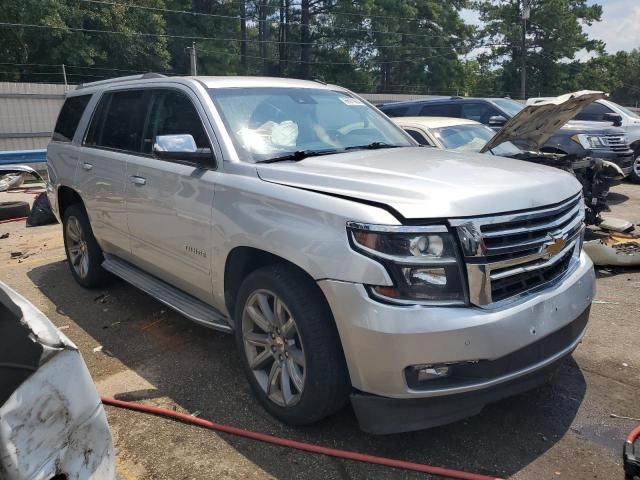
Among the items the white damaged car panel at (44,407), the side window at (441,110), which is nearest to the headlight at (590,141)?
the side window at (441,110)

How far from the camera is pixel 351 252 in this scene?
2.56 metres

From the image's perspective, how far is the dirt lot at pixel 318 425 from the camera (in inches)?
110

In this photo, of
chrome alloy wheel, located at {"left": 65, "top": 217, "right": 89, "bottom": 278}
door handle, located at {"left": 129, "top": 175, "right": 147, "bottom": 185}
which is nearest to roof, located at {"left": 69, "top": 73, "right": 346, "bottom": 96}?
door handle, located at {"left": 129, "top": 175, "right": 147, "bottom": 185}

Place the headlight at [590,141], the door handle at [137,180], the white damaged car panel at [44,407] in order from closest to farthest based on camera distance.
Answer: the white damaged car panel at [44,407] < the door handle at [137,180] < the headlight at [590,141]

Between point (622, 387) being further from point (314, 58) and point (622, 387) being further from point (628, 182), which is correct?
point (314, 58)

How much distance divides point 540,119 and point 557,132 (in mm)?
4556

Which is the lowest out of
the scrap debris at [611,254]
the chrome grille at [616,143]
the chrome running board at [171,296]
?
the scrap debris at [611,254]

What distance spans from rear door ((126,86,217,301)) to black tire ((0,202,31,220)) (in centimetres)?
616

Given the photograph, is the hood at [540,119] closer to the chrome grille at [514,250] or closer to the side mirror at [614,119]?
the chrome grille at [514,250]

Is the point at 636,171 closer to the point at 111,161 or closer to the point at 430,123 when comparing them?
the point at 430,123

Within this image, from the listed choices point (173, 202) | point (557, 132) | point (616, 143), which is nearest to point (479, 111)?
point (557, 132)

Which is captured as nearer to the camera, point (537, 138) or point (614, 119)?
point (537, 138)

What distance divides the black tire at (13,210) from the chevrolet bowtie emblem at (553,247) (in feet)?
30.0

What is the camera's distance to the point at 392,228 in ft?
8.18
